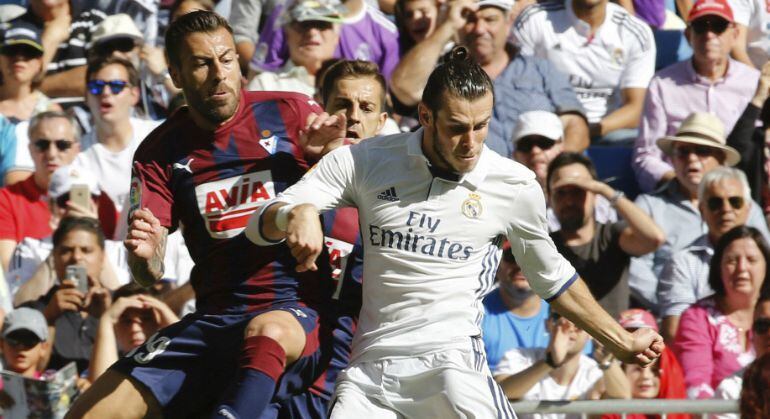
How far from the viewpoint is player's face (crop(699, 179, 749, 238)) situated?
30.9 ft

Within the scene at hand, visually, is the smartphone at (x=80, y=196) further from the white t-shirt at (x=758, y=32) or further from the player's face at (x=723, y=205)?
the white t-shirt at (x=758, y=32)

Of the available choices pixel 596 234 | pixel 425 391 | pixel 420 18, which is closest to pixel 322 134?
pixel 425 391

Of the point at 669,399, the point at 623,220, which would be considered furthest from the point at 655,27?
the point at 669,399

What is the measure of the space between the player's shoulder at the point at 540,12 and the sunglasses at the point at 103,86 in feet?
10.1

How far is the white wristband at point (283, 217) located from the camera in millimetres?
5543

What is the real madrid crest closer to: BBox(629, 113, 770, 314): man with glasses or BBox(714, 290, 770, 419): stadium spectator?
BBox(714, 290, 770, 419): stadium spectator

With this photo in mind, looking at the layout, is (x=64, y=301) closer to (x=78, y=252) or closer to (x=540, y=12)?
(x=78, y=252)

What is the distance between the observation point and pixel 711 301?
879 cm

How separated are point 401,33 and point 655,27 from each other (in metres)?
2.34

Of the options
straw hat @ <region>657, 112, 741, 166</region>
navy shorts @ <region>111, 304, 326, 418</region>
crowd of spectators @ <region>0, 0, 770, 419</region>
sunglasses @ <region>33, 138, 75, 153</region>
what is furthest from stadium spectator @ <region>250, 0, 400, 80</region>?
navy shorts @ <region>111, 304, 326, 418</region>

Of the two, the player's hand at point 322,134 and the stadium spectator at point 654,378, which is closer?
the player's hand at point 322,134

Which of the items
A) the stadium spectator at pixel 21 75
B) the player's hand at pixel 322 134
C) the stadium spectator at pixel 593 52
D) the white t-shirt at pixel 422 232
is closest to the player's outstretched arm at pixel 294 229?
the white t-shirt at pixel 422 232

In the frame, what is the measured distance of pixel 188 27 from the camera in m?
6.35

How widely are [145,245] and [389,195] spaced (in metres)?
1.02
